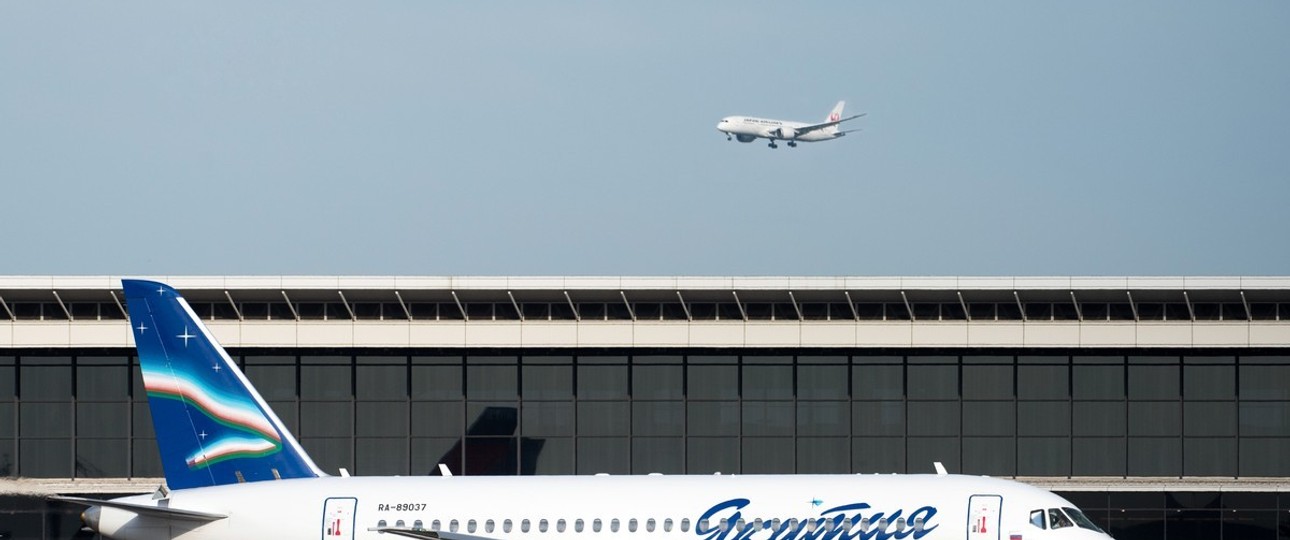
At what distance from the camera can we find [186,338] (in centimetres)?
4197

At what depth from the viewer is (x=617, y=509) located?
3862cm

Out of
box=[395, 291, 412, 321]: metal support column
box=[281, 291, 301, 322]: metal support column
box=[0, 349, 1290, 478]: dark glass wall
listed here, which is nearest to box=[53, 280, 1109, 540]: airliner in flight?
box=[281, 291, 301, 322]: metal support column

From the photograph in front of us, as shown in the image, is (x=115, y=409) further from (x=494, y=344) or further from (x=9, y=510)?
(x=494, y=344)

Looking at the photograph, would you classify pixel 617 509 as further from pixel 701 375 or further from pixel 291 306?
pixel 291 306

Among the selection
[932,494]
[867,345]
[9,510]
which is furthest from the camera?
[867,345]

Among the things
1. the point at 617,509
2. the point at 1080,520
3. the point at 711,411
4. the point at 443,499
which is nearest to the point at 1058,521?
the point at 1080,520

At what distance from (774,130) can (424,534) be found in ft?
406

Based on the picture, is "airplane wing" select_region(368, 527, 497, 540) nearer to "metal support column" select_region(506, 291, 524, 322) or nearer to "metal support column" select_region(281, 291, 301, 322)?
"metal support column" select_region(506, 291, 524, 322)

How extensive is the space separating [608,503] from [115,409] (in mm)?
26705

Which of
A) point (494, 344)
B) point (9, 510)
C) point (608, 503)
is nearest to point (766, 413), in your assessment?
point (494, 344)

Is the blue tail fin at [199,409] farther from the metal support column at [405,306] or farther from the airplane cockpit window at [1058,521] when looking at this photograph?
the airplane cockpit window at [1058,521]

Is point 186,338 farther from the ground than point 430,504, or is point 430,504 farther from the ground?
point 186,338

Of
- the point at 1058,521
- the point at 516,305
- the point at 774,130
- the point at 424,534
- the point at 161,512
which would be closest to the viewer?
the point at 1058,521

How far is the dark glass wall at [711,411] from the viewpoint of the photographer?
58.2m
